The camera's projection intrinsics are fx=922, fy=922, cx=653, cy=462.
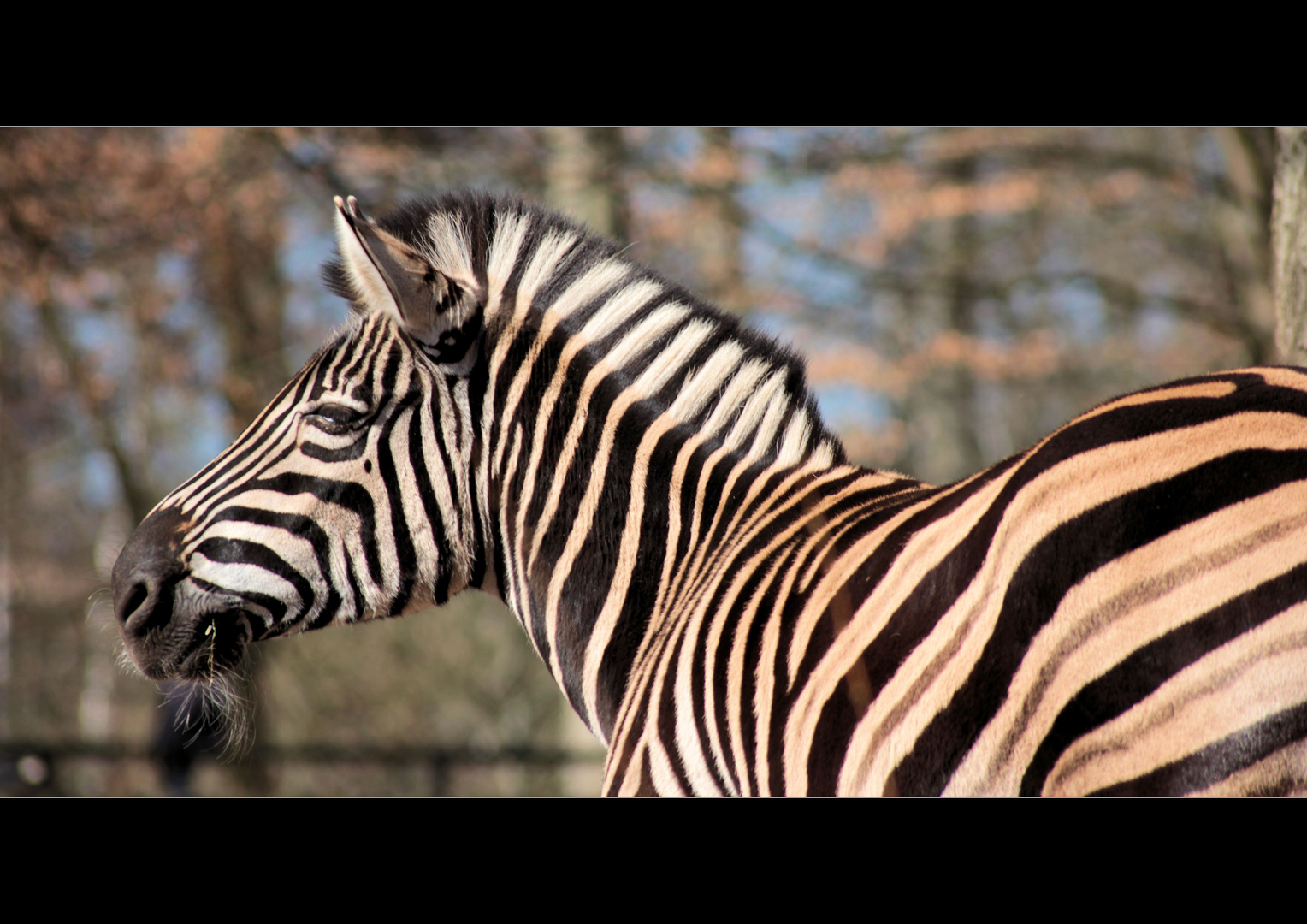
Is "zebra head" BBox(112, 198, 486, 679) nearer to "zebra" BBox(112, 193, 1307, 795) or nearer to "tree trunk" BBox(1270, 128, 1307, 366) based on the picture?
"zebra" BBox(112, 193, 1307, 795)

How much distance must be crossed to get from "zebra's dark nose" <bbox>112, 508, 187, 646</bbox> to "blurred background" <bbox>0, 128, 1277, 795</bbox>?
2072mm

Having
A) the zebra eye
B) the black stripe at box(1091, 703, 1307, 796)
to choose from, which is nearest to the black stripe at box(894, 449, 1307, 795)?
the black stripe at box(1091, 703, 1307, 796)

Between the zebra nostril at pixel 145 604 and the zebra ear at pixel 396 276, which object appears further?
the zebra nostril at pixel 145 604

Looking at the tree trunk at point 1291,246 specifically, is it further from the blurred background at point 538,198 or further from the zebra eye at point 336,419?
the zebra eye at point 336,419

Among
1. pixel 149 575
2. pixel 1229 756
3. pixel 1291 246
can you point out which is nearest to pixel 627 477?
pixel 149 575


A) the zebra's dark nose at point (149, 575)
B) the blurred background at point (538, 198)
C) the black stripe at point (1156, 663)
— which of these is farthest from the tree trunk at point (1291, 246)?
the zebra's dark nose at point (149, 575)

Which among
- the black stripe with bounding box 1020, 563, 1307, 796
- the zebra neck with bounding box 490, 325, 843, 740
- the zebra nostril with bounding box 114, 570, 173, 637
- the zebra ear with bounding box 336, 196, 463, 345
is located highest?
the zebra ear with bounding box 336, 196, 463, 345

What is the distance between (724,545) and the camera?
7.88 ft

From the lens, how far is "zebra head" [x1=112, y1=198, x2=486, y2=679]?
8.40 feet

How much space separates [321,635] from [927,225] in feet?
28.5

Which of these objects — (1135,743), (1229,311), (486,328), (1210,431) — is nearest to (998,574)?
(1135,743)

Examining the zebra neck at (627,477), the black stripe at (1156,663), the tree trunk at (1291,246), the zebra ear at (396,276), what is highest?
the tree trunk at (1291,246)

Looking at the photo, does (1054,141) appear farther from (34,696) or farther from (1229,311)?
(34,696)

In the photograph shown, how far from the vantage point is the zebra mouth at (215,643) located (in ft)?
8.57
